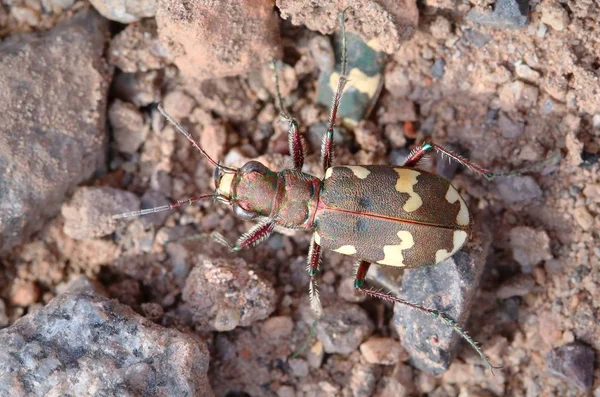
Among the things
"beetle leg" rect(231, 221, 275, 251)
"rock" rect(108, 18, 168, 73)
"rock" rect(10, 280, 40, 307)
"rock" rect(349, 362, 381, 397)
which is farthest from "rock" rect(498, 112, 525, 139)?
"rock" rect(10, 280, 40, 307)

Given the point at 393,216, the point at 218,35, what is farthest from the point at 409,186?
the point at 218,35

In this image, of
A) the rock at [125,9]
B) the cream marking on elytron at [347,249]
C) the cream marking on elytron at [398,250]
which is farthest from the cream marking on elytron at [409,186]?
the rock at [125,9]

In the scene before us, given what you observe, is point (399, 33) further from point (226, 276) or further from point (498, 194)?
point (226, 276)

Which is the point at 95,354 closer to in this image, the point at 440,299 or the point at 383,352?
the point at 383,352

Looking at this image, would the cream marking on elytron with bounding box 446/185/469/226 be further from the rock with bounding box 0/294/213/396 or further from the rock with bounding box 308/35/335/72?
the rock with bounding box 0/294/213/396

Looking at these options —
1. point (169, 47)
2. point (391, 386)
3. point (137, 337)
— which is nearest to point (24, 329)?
point (137, 337)

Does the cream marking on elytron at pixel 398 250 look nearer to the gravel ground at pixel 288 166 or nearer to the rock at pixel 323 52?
the gravel ground at pixel 288 166
